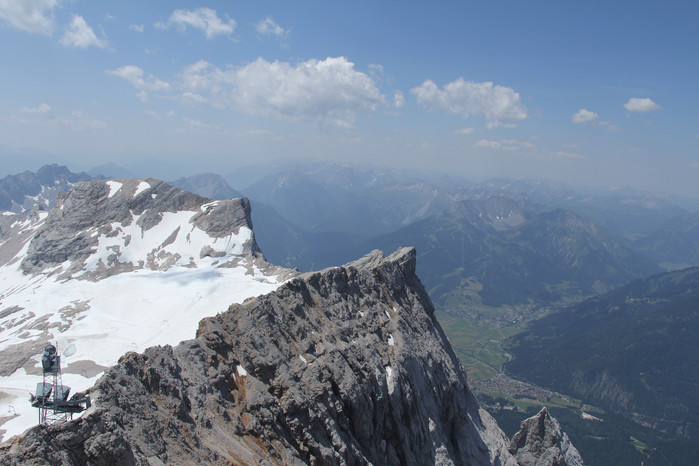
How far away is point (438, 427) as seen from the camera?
56281 millimetres

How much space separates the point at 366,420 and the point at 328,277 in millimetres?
20307

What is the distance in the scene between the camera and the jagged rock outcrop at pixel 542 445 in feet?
233

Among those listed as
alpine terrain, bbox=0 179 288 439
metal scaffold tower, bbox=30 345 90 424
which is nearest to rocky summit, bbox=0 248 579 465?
metal scaffold tower, bbox=30 345 90 424

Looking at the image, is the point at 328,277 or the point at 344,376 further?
the point at 328,277

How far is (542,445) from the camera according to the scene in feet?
238

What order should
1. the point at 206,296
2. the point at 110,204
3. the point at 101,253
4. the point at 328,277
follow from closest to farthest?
the point at 328,277 < the point at 206,296 < the point at 101,253 < the point at 110,204

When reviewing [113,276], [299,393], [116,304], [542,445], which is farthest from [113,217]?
[542,445]

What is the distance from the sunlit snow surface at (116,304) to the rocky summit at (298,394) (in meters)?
28.2

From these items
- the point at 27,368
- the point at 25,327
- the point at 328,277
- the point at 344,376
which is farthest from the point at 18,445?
the point at 25,327

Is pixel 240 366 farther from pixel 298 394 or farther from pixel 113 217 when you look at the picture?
pixel 113 217

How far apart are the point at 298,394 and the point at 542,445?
176 ft

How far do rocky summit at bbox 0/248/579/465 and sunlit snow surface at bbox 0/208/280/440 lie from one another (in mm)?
28209

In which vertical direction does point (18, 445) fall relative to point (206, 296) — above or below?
above

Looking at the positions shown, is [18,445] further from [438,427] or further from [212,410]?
[438,427]
